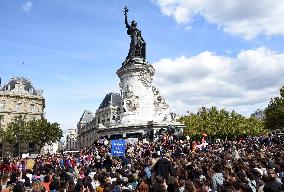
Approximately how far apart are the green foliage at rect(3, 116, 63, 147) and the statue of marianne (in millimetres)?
38320

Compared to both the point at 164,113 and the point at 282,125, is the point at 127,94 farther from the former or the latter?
the point at 282,125

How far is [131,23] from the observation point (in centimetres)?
4656

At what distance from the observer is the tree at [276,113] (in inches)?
2584

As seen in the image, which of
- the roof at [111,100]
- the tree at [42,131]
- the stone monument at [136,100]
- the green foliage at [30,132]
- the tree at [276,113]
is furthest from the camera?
the roof at [111,100]

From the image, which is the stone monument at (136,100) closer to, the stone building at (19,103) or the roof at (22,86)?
the stone building at (19,103)

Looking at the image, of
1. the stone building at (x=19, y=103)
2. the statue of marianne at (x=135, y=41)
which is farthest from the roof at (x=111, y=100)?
the statue of marianne at (x=135, y=41)

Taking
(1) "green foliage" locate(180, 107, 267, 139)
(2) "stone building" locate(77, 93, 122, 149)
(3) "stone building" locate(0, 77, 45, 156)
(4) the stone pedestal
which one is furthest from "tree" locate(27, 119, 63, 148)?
(4) the stone pedestal

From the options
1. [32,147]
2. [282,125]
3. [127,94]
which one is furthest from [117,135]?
[32,147]

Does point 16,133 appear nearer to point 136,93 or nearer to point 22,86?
point 22,86

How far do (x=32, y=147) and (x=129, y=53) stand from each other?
152 ft

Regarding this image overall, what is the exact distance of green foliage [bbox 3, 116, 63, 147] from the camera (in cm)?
7606

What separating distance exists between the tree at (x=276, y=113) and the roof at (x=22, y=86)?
50.3 m

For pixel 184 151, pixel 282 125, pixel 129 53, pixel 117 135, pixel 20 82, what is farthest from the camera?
pixel 20 82

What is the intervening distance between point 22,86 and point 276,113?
5289cm
